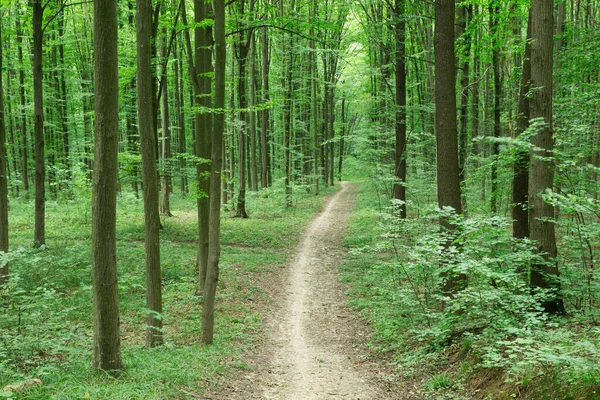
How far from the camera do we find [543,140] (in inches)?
250

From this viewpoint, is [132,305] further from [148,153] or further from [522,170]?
[522,170]

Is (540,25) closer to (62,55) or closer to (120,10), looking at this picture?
(120,10)

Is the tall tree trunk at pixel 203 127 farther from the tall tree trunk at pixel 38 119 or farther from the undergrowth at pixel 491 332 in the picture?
the tall tree trunk at pixel 38 119

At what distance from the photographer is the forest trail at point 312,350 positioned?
5.85 metres

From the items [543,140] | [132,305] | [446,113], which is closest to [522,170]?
[543,140]

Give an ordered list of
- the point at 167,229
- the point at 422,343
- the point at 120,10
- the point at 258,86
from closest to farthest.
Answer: the point at 422,343, the point at 120,10, the point at 167,229, the point at 258,86

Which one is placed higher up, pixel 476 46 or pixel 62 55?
pixel 62 55

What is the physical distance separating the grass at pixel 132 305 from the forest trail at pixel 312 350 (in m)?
0.43

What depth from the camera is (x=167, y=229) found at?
54.6ft

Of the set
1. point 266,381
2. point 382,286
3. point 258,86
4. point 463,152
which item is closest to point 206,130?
point 266,381

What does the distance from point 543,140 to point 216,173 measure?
554 centimetres

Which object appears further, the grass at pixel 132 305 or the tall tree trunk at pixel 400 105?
the tall tree trunk at pixel 400 105

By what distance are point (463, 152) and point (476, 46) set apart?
14.2ft

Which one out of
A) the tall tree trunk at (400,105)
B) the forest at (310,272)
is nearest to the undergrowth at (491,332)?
the forest at (310,272)
